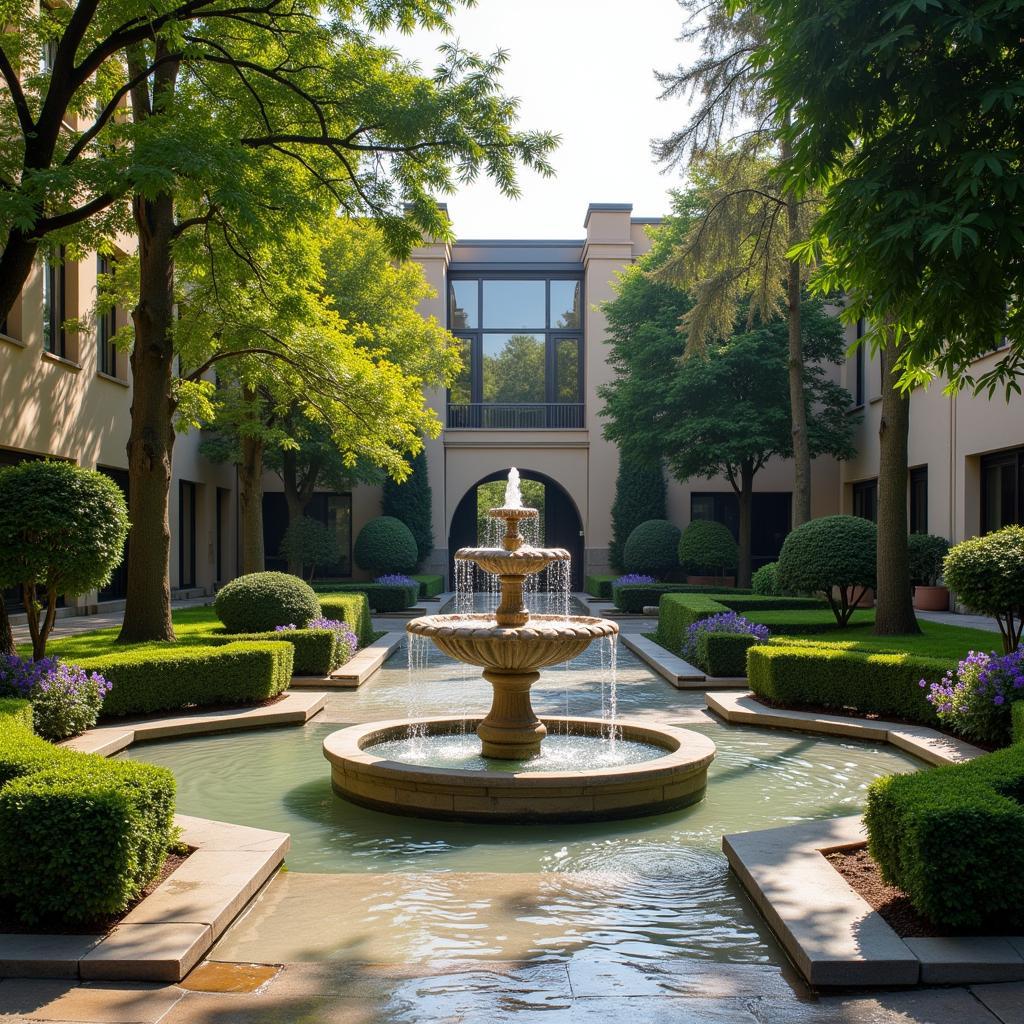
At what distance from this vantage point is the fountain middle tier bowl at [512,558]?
782 centimetres

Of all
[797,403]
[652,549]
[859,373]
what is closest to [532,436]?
[652,549]

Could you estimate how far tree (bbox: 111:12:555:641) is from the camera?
11.2m

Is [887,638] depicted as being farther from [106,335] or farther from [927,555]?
[106,335]

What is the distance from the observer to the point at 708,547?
26844mm

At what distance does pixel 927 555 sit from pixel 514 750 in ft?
47.8

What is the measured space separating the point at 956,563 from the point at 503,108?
6828 mm

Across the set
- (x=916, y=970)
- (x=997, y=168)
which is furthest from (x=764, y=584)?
(x=916, y=970)

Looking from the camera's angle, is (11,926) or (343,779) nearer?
(11,926)

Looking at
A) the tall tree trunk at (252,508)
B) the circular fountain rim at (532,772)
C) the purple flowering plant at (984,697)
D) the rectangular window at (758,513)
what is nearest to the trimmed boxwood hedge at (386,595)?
the tall tree trunk at (252,508)

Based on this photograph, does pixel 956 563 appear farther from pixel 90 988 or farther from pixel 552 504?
pixel 552 504

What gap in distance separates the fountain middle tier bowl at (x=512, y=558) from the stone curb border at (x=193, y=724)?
3283 mm

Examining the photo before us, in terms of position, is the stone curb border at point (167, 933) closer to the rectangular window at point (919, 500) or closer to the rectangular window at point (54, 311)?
the rectangular window at point (54, 311)

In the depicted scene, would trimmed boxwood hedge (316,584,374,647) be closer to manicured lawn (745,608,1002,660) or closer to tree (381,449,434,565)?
manicured lawn (745,608,1002,660)

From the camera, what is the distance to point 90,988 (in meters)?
3.97
